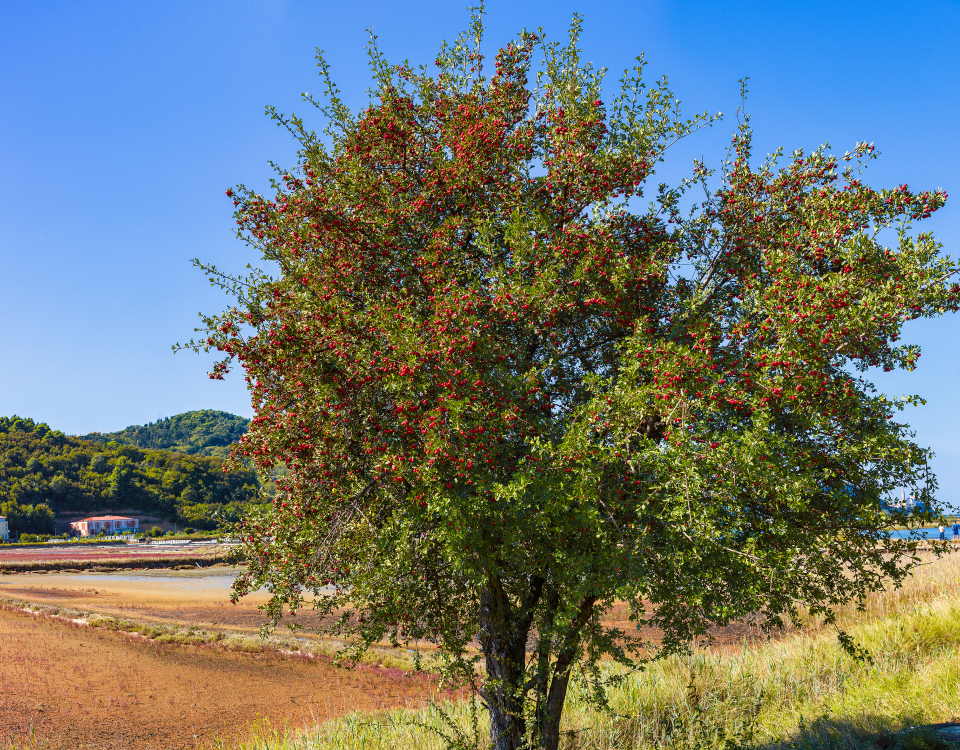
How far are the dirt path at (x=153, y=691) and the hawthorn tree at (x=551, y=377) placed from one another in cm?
1203

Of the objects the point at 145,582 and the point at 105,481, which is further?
the point at 105,481

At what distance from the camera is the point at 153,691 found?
72.8 feet

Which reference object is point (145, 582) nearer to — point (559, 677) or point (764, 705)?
point (764, 705)

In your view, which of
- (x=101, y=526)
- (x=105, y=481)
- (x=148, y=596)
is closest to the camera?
(x=148, y=596)

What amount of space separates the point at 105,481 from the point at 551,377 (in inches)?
6397

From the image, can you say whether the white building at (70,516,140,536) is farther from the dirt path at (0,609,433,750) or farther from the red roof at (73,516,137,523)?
the dirt path at (0,609,433,750)

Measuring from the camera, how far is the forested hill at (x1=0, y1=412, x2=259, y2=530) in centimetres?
14075

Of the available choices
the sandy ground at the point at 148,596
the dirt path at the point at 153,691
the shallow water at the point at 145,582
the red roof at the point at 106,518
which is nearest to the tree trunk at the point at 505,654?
the dirt path at the point at 153,691

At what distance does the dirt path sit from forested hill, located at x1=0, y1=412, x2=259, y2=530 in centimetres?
11626

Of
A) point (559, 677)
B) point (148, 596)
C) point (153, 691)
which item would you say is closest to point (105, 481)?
point (148, 596)

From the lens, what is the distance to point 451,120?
9.72 m

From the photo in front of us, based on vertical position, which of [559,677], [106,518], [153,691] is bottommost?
[153,691]

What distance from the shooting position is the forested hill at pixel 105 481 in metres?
141

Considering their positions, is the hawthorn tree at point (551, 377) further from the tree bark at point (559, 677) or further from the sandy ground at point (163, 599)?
the sandy ground at point (163, 599)
